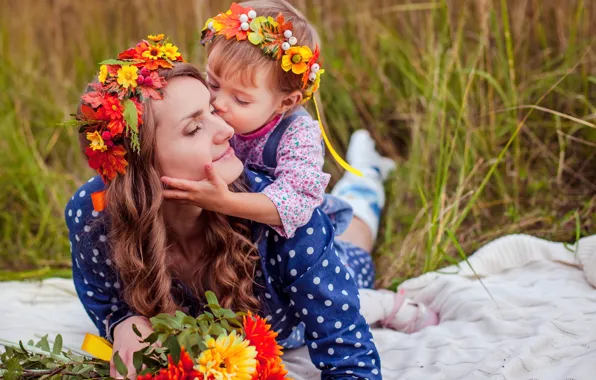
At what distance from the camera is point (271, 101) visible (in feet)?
6.81

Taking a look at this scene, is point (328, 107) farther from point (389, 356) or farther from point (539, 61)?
point (389, 356)

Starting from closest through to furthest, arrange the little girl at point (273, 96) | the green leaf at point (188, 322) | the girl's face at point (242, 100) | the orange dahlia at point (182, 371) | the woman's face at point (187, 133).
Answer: the orange dahlia at point (182, 371)
the green leaf at point (188, 322)
the woman's face at point (187, 133)
the little girl at point (273, 96)
the girl's face at point (242, 100)

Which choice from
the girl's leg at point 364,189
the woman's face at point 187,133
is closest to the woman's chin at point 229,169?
the woman's face at point 187,133

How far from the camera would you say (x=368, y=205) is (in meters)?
3.14

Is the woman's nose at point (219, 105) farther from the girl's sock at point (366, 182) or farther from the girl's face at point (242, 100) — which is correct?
the girl's sock at point (366, 182)

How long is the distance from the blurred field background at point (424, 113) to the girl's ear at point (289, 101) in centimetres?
68

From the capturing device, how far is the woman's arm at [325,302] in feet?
6.46

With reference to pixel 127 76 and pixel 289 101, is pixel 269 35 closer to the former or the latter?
pixel 289 101

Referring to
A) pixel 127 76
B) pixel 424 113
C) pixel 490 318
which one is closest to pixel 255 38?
pixel 127 76

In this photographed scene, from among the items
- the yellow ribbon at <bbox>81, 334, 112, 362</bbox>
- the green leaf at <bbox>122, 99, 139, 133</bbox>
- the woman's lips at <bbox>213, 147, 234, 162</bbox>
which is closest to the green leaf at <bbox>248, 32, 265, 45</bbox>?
the woman's lips at <bbox>213, 147, 234, 162</bbox>

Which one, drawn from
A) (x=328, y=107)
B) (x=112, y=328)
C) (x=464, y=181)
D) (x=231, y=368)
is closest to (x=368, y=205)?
(x=464, y=181)

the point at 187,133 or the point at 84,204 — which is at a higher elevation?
the point at 187,133

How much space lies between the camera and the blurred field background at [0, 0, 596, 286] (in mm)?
2990

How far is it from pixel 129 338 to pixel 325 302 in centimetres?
53
